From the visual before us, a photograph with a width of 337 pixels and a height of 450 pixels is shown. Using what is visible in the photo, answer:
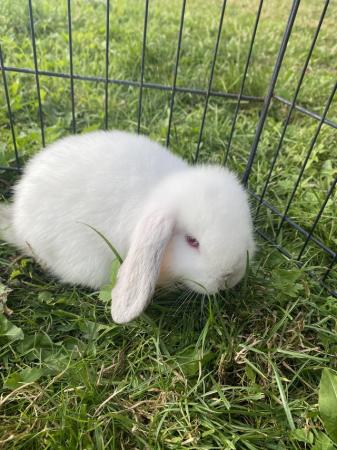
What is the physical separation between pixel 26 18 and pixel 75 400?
343cm

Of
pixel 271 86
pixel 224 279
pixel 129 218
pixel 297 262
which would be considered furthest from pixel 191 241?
pixel 271 86

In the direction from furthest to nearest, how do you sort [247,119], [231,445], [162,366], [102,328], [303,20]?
[303,20], [247,119], [102,328], [162,366], [231,445]

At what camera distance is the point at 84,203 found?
6.25ft

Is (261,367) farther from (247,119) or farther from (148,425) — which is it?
(247,119)

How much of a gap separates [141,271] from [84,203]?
470mm

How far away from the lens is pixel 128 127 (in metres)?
3.01

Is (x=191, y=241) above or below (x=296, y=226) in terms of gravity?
above

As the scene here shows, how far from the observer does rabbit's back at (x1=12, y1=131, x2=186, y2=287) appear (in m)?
1.91

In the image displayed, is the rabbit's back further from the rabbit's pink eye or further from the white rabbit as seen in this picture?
the rabbit's pink eye

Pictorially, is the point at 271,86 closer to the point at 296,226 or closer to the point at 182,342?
the point at 296,226

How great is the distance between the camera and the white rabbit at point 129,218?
1.67 metres

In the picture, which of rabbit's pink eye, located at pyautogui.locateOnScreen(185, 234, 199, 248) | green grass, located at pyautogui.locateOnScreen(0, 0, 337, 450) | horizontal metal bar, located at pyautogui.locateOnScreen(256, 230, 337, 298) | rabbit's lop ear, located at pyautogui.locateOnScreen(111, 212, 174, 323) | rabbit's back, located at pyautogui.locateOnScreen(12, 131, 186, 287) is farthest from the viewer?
horizontal metal bar, located at pyautogui.locateOnScreen(256, 230, 337, 298)

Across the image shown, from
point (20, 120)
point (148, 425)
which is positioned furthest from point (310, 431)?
point (20, 120)

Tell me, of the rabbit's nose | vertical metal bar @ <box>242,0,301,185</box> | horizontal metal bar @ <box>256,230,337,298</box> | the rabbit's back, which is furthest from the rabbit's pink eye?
vertical metal bar @ <box>242,0,301,185</box>
